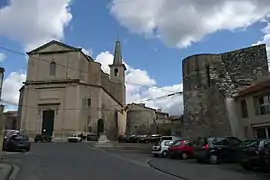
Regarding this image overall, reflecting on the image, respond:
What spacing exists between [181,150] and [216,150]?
4.72 meters

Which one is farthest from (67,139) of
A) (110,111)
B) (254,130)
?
(254,130)

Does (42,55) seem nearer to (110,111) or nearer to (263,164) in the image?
(110,111)

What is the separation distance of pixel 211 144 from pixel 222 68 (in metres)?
14.4

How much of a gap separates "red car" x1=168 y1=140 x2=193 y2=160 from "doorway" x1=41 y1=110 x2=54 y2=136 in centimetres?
3952

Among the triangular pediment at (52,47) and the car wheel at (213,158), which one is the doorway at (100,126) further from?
the car wheel at (213,158)

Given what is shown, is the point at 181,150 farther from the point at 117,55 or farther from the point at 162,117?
the point at 162,117

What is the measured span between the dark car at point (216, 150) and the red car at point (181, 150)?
329cm

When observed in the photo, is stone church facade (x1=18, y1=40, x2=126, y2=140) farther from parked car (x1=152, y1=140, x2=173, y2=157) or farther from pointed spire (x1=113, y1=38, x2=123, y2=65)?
parked car (x1=152, y1=140, x2=173, y2=157)

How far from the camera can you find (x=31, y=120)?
6031 centimetres

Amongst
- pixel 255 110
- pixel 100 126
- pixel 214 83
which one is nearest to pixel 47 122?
pixel 100 126

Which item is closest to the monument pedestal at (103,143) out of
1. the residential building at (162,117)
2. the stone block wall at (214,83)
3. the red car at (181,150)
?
the stone block wall at (214,83)

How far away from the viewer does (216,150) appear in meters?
18.8

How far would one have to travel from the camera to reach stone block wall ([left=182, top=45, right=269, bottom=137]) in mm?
29953

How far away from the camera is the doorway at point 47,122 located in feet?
195
